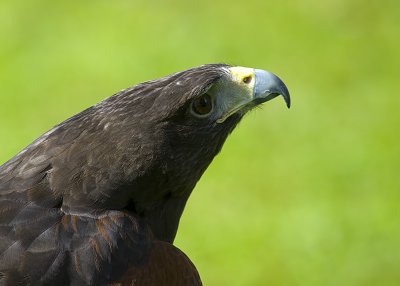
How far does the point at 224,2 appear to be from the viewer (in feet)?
39.9

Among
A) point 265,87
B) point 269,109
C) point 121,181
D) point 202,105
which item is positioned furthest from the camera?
point 269,109

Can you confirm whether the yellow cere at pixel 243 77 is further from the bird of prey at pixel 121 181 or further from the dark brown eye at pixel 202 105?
the dark brown eye at pixel 202 105

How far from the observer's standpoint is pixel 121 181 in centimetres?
440

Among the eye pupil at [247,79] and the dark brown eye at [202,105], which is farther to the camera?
the eye pupil at [247,79]

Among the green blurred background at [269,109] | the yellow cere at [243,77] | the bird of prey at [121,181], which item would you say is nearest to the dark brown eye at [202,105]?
the bird of prey at [121,181]

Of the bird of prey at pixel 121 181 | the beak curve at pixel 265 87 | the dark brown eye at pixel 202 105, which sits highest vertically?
the beak curve at pixel 265 87

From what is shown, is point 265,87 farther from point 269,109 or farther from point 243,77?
point 269,109

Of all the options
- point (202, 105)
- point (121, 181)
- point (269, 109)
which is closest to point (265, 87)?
point (202, 105)

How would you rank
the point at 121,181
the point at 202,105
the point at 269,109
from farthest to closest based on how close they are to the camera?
the point at 269,109 < the point at 202,105 < the point at 121,181

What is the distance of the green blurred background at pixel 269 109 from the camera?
8477 mm

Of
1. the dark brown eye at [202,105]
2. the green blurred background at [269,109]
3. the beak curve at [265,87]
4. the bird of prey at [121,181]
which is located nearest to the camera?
the bird of prey at [121,181]

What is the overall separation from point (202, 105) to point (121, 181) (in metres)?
0.53

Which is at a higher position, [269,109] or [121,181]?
[269,109]

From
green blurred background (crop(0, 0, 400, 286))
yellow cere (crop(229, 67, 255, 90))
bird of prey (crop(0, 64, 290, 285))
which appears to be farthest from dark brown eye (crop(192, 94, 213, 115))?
green blurred background (crop(0, 0, 400, 286))
